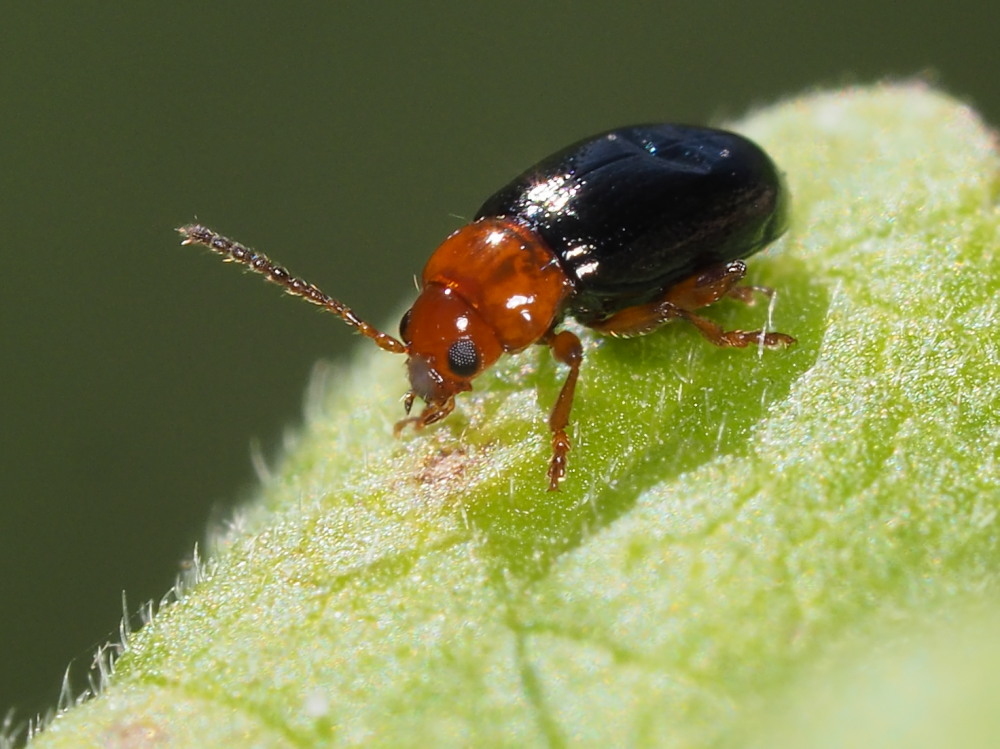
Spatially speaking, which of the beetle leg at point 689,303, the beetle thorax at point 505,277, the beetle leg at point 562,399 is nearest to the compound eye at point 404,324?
the beetle thorax at point 505,277

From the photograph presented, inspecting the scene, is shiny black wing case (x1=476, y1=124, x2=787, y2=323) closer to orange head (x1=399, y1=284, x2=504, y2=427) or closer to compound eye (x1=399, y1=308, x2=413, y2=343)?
orange head (x1=399, y1=284, x2=504, y2=427)

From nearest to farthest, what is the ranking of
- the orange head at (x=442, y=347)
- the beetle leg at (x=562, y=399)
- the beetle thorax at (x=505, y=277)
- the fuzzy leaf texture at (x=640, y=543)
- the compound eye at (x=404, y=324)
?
the fuzzy leaf texture at (x=640, y=543) < the beetle leg at (x=562, y=399) < the orange head at (x=442, y=347) < the beetle thorax at (x=505, y=277) < the compound eye at (x=404, y=324)

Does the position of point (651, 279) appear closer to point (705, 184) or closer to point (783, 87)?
point (705, 184)

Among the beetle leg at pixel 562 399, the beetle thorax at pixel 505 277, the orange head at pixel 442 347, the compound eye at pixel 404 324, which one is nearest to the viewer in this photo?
the beetle leg at pixel 562 399

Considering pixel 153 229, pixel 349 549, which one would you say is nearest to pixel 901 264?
pixel 349 549

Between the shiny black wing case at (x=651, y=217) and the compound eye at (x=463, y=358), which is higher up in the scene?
the shiny black wing case at (x=651, y=217)

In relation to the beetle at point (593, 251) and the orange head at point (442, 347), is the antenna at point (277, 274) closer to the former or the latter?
the beetle at point (593, 251)
